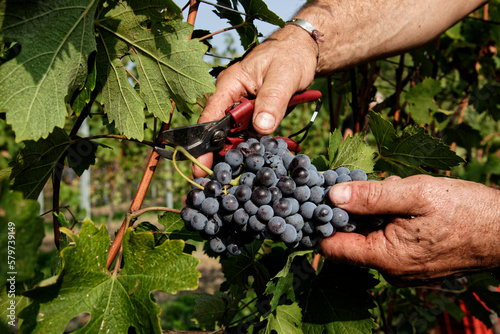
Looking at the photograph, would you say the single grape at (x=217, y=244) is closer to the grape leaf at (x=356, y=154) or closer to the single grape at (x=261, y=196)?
the single grape at (x=261, y=196)

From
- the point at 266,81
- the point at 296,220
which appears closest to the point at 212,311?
the point at 296,220

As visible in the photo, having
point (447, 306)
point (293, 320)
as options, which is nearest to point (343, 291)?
point (293, 320)

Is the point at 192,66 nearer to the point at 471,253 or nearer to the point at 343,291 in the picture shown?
the point at 343,291

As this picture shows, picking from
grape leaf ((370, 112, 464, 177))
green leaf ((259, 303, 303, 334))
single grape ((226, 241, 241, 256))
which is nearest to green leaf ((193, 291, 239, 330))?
green leaf ((259, 303, 303, 334))

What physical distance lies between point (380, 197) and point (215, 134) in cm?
64

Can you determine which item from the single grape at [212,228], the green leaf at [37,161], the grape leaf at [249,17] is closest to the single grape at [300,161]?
the single grape at [212,228]

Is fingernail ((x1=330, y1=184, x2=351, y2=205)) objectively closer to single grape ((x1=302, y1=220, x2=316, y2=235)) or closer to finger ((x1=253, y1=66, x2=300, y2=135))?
single grape ((x1=302, y1=220, x2=316, y2=235))

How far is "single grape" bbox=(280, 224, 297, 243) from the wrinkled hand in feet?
1.34

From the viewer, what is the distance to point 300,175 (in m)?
1.18

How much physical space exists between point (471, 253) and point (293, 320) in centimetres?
73

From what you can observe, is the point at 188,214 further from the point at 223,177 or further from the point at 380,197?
the point at 380,197

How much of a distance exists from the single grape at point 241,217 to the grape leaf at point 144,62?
0.45 m

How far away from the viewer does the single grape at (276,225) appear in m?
1.12

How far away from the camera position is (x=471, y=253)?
1.33m
